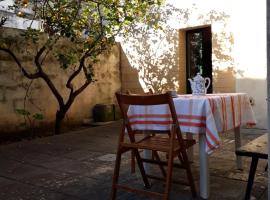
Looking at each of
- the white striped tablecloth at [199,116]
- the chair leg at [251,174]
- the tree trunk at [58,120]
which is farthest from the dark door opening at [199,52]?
the chair leg at [251,174]

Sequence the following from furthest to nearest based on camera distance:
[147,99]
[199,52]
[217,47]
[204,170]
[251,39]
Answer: [199,52] → [217,47] → [251,39] → [204,170] → [147,99]

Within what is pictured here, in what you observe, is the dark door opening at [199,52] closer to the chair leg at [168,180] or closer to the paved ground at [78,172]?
the paved ground at [78,172]

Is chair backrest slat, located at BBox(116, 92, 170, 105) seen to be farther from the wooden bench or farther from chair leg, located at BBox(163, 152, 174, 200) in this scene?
the wooden bench

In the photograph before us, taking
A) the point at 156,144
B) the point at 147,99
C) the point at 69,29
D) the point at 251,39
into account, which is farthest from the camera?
the point at 69,29

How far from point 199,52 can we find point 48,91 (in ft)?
11.9

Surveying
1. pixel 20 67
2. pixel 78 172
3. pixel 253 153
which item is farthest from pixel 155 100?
pixel 20 67

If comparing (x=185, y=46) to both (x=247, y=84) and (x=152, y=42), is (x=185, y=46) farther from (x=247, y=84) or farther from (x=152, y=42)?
(x=247, y=84)

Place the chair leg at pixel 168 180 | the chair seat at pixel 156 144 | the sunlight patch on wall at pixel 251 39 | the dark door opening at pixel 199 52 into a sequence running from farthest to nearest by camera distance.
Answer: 1. the dark door opening at pixel 199 52
2. the sunlight patch on wall at pixel 251 39
3. the chair seat at pixel 156 144
4. the chair leg at pixel 168 180

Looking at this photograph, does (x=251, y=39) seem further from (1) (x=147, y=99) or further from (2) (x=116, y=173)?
(2) (x=116, y=173)

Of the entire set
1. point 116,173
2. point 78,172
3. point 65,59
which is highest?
point 65,59

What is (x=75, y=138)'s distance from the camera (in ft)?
20.5

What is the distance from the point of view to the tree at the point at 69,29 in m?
6.23

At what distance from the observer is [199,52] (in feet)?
24.8

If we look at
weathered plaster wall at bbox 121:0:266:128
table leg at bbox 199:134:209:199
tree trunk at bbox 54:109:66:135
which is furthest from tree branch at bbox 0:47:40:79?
table leg at bbox 199:134:209:199
